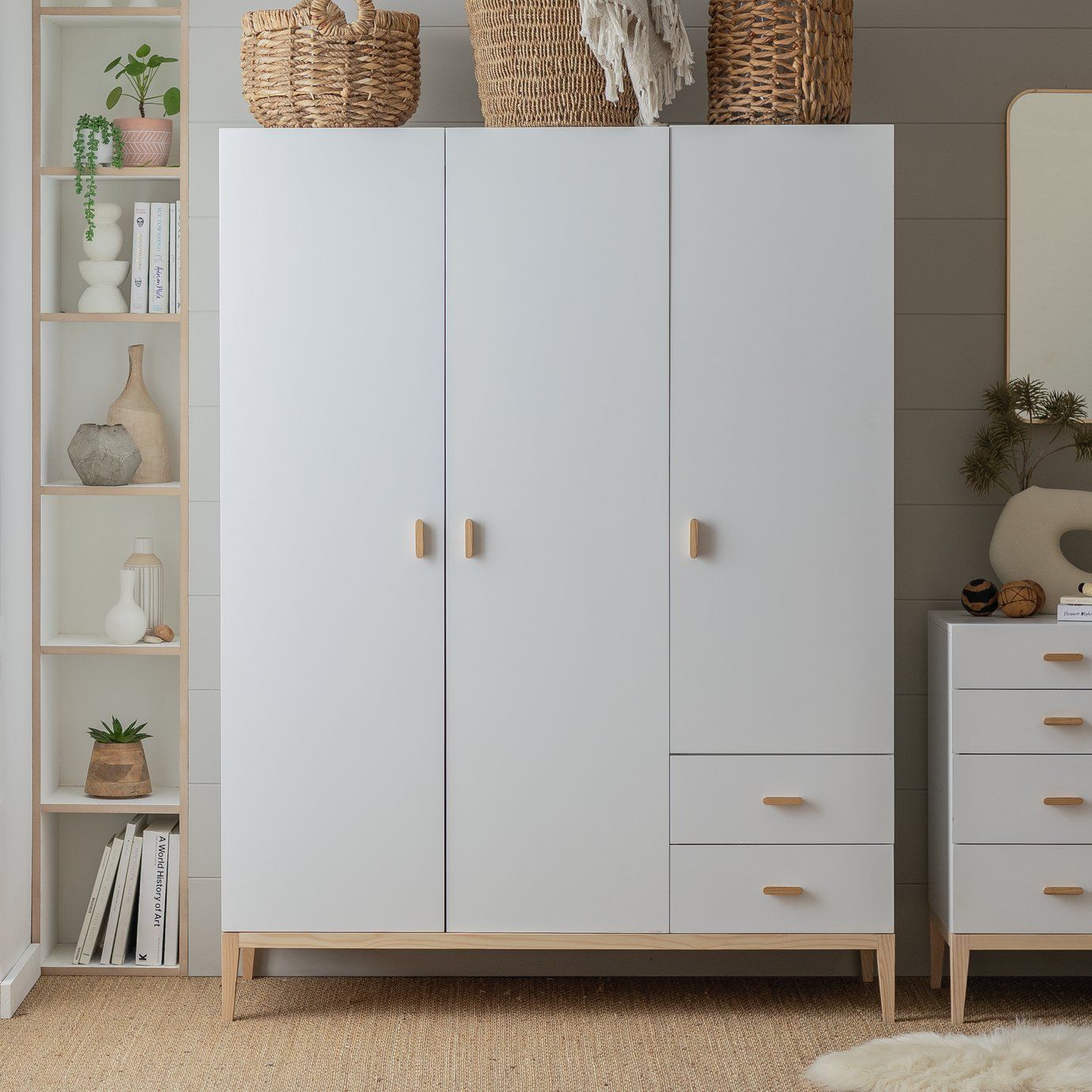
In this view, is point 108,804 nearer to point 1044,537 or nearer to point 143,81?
point 143,81

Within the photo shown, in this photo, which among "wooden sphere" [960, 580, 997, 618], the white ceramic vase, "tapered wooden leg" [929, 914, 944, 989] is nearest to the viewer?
"wooden sphere" [960, 580, 997, 618]

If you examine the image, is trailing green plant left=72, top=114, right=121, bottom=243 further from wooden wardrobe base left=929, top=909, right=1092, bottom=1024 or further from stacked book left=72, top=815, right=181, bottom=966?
wooden wardrobe base left=929, top=909, right=1092, bottom=1024

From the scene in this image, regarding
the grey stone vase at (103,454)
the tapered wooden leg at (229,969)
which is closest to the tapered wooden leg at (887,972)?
the tapered wooden leg at (229,969)

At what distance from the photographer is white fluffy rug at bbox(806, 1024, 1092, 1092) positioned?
6.73 feet

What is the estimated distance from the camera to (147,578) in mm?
2680

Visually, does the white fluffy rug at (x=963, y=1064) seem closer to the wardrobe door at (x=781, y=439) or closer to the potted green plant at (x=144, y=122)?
the wardrobe door at (x=781, y=439)

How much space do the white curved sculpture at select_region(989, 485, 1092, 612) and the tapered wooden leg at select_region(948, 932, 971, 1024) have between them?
74 cm

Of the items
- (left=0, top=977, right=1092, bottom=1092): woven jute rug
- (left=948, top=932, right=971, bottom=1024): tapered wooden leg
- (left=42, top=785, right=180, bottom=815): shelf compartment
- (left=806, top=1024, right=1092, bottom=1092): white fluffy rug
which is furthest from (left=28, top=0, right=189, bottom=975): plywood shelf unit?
(left=948, top=932, right=971, bottom=1024): tapered wooden leg

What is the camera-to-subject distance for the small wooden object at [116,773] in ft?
8.63

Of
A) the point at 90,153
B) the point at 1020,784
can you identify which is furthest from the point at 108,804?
the point at 1020,784

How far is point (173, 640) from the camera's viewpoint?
8.82ft

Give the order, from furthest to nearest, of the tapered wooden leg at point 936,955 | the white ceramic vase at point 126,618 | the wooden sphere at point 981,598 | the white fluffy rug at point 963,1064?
the white ceramic vase at point 126,618
the tapered wooden leg at point 936,955
the wooden sphere at point 981,598
the white fluffy rug at point 963,1064

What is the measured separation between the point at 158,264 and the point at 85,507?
614 millimetres

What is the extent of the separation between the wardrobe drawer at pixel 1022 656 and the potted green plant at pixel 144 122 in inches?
81.9
